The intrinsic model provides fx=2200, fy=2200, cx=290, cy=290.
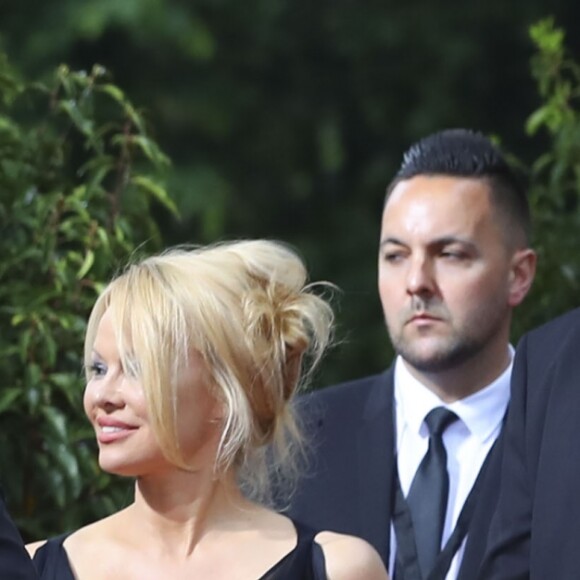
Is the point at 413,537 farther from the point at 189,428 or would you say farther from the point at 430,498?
the point at 189,428

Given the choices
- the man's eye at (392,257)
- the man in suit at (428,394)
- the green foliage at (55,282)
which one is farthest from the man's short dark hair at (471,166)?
the green foliage at (55,282)

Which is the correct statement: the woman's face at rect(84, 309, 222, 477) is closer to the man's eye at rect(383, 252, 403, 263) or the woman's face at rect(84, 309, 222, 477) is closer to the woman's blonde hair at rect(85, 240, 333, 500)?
the woman's blonde hair at rect(85, 240, 333, 500)

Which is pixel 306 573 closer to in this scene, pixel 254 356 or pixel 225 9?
pixel 254 356

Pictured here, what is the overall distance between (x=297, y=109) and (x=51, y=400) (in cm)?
579

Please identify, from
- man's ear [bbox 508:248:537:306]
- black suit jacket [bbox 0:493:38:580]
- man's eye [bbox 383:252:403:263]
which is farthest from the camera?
man's ear [bbox 508:248:537:306]

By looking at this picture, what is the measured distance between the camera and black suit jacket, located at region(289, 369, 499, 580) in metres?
4.27

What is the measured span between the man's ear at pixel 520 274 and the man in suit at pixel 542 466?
86 centimetres

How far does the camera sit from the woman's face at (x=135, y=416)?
355 centimetres

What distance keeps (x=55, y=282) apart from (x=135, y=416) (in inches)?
45.2

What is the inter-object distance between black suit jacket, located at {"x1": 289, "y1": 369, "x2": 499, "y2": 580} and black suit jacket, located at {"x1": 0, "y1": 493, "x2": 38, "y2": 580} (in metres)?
1.29

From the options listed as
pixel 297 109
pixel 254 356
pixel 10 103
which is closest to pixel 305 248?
pixel 297 109

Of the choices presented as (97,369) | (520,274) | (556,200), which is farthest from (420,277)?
(556,200)

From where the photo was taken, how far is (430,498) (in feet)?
14.3

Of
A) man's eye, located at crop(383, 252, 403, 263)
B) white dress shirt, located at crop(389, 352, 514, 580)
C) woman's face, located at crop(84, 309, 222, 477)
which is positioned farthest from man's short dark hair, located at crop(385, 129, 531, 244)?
woman's face, located at crop(84, 309, 222, 477)
